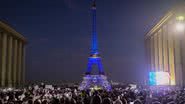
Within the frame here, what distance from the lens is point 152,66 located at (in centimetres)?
11462

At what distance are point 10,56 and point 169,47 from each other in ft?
151

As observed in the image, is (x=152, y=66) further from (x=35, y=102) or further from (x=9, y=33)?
(x=35, y=102)

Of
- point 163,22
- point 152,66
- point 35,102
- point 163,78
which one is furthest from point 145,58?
point 35,102

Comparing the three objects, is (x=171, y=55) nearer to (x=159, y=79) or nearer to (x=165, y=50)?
(x=165, y=50)

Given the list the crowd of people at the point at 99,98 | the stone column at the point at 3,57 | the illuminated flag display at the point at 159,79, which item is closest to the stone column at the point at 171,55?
the illuminated flag display at the point at 159,79

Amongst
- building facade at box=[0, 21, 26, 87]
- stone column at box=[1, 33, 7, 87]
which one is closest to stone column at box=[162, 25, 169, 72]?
building facade at box=[0, 21, 26, 87]

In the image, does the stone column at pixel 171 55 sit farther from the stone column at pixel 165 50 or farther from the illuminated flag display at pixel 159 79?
the illuminated flag display at pixel 159 79

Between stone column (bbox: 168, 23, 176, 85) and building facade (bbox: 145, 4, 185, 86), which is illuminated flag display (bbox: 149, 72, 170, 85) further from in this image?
stone column (bbox: 168, 23, 176, 85)

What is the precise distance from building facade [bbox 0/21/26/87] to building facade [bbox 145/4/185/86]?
41.2 m

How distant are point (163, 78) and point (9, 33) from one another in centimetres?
5808

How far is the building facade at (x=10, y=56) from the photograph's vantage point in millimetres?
96925

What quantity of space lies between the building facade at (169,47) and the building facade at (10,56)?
41.2 m

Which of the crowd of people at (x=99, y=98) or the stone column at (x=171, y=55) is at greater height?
the stone column at (x=171, y=55)

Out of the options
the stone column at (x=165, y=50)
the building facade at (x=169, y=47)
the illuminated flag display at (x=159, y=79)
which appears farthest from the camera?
the stone column at (x=165, y=50)
